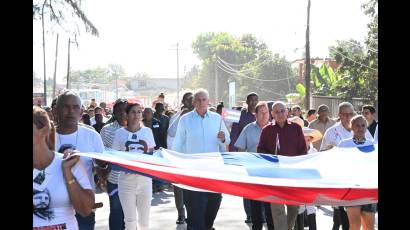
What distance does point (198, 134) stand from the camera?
8312mm

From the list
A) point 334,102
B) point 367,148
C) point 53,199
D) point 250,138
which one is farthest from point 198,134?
point 334,102

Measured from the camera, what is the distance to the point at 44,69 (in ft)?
146

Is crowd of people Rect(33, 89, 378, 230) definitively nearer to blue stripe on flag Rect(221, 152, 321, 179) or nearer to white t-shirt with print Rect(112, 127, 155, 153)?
white t-shirt with print Rect(112, 127, 155, 153)

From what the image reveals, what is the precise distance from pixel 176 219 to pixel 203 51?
317 ft

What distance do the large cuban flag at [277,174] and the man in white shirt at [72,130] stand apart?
0.18 m

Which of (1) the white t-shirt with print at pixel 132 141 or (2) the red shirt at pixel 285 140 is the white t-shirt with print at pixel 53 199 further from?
(2) the red shirt at pixel 285 140

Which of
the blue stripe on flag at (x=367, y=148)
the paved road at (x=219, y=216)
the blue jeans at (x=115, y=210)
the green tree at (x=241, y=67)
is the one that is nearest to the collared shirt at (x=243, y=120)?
the paved road at (x=219, y=216)

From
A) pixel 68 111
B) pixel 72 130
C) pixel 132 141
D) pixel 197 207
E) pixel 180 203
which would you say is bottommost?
pixel 180 203

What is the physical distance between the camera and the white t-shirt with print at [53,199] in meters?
4.02

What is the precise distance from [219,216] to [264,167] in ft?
14.3

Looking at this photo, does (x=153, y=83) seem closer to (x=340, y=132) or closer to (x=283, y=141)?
(x=340, y=132)

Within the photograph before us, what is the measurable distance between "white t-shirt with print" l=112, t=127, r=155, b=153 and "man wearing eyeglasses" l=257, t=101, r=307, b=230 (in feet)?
4.83

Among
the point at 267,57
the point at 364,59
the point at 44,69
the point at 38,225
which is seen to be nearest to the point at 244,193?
the point at 38,225
